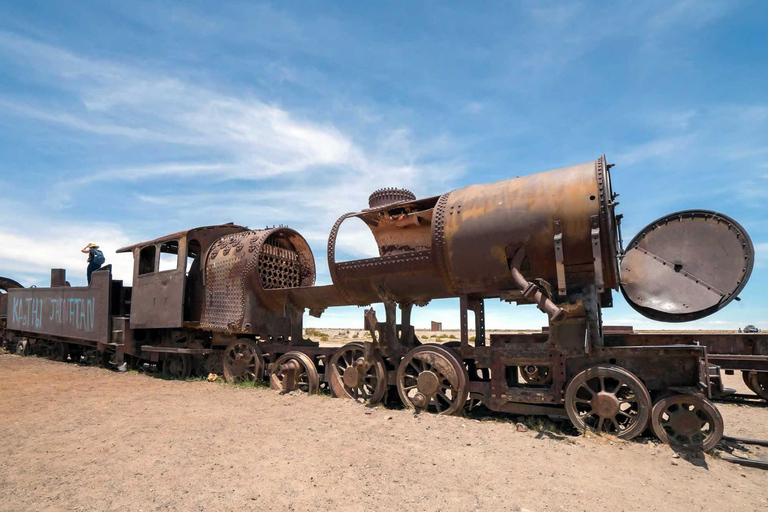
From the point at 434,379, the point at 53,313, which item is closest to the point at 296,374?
the point at 434,379

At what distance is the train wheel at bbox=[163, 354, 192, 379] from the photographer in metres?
10.6

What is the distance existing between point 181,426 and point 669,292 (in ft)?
22.5

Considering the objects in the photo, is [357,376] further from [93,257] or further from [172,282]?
[93,257]

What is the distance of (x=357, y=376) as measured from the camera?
7.47 metres

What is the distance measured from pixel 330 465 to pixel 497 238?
11.0 ft

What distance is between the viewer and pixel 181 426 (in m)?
5.82

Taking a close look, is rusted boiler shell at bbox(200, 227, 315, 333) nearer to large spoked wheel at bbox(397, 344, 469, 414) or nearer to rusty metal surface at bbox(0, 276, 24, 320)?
large spoked wheel at bbox(397, 344, 469, 414)

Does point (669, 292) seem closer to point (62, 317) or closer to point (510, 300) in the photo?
point (510, 300)

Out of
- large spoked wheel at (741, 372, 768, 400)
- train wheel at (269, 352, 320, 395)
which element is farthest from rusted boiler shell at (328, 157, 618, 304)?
large spoked wheel at (741, 372, 768, 400)

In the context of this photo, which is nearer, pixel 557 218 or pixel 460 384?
pixel 557 218

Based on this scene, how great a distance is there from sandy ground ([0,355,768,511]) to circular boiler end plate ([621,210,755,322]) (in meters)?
1.83

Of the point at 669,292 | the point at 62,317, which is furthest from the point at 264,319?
the point at 62,317

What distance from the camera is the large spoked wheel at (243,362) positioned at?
360 inches

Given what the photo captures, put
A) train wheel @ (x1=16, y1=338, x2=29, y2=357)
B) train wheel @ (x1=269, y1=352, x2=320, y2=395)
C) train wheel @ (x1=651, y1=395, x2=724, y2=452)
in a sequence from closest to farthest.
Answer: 1. train wheel @ (x1=651, y1=395, x2=724, y2=452)
2. train wheel @ (x1=269, y1=352, x2=320, y2=395)
3. train wheel @ (x1=16, y1=338, x2=29, y2=357)
